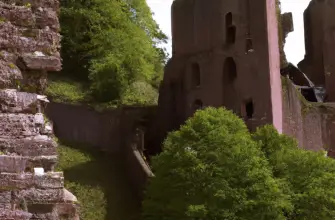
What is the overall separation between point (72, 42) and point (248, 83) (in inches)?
510

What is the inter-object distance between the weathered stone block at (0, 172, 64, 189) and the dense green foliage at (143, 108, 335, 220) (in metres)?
11.7

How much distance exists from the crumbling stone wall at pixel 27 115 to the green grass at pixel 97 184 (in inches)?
633

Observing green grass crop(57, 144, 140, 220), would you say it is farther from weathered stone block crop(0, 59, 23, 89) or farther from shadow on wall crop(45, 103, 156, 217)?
weathered stone block crop(0, 59, 23, 89)

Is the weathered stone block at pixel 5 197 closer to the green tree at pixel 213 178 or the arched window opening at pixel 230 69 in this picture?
the green tree at pixel 213 178

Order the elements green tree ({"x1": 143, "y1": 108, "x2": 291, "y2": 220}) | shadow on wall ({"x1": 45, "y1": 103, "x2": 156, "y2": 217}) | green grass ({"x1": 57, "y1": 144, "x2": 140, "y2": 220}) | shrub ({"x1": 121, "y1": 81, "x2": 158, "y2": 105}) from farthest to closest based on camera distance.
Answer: shrub ({"x1": 121, "y1": 81, "x2": 158, "y2": 105}), shadow on wall ({"x1": 45, "y1": 103, "x2": 156, "y2": 217}), green grass ({"x1": 57, "y1": 144, "x2": 140, "y2": 220}), green tree ({"x1": 143, "y1": 108, "x2": 291, "y2": 220})

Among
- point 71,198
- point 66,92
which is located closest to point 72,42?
point 66,92

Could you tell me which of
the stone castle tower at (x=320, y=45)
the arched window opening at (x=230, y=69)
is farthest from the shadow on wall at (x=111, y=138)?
the stone castle tower at (x=320, y=45)

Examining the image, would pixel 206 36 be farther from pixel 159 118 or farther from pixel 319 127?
pixel 319 127

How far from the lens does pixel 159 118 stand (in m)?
29.4

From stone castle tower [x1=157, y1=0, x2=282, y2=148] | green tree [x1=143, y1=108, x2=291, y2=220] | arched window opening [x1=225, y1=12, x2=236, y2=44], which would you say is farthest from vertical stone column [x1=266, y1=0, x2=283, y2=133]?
green tree [x1=143, y1=108, x2=291, y2=220]

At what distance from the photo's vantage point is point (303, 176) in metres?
18.1

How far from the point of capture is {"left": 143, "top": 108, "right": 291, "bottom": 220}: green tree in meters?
16.3

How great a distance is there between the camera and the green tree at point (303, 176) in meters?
17.2

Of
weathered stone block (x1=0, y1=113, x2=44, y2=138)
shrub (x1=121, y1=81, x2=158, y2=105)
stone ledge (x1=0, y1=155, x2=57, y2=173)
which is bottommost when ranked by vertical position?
stone ledge (x1=0, y1=155, x2=57, y2=173)
